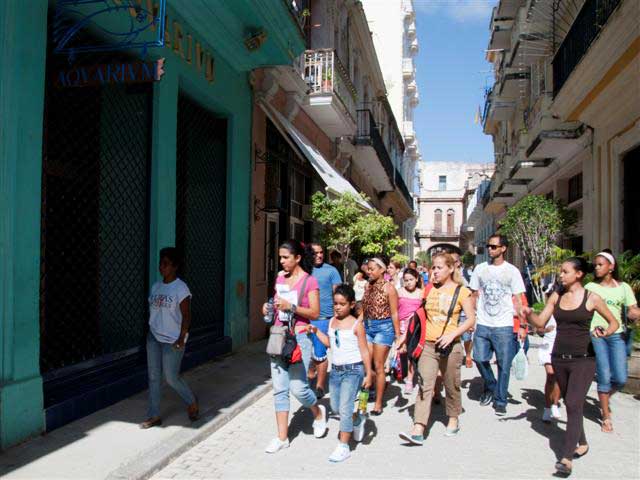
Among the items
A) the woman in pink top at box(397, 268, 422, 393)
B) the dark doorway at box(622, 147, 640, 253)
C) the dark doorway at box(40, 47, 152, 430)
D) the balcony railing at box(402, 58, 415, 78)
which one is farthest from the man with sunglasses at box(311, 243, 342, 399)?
the balcony railing at box(402, 58, 415, 78)

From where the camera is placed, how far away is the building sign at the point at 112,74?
528 cm

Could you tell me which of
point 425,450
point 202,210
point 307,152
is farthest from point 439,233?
point 425,450

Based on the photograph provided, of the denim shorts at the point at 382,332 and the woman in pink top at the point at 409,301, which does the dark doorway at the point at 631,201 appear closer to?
the woman in pink top at the point at 409,301

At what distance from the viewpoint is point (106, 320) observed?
7191mm

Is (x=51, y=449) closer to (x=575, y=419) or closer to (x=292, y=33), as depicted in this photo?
(x=575, y=419)

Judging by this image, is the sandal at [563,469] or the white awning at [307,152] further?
the white awning at [307,152]

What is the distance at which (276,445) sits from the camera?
5043 millimetres

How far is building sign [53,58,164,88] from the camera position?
5275 millimetres

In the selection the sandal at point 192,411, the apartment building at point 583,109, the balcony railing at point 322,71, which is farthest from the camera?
the balcony railing at point 322,71

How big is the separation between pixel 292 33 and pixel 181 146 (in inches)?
110

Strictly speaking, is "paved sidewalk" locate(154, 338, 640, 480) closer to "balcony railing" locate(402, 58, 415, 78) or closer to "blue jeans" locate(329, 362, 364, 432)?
"blue jeans" locate(329, 362, 364, 432)

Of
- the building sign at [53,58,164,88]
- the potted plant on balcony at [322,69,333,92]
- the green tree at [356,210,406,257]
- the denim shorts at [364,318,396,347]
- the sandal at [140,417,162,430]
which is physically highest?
the potted plant on balcony at [322,69,333,92]

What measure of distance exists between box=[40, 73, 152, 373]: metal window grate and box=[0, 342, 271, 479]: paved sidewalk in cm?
88

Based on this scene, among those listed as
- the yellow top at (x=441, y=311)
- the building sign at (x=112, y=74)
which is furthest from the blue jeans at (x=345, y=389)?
the building sign at (x=112, y=74)
